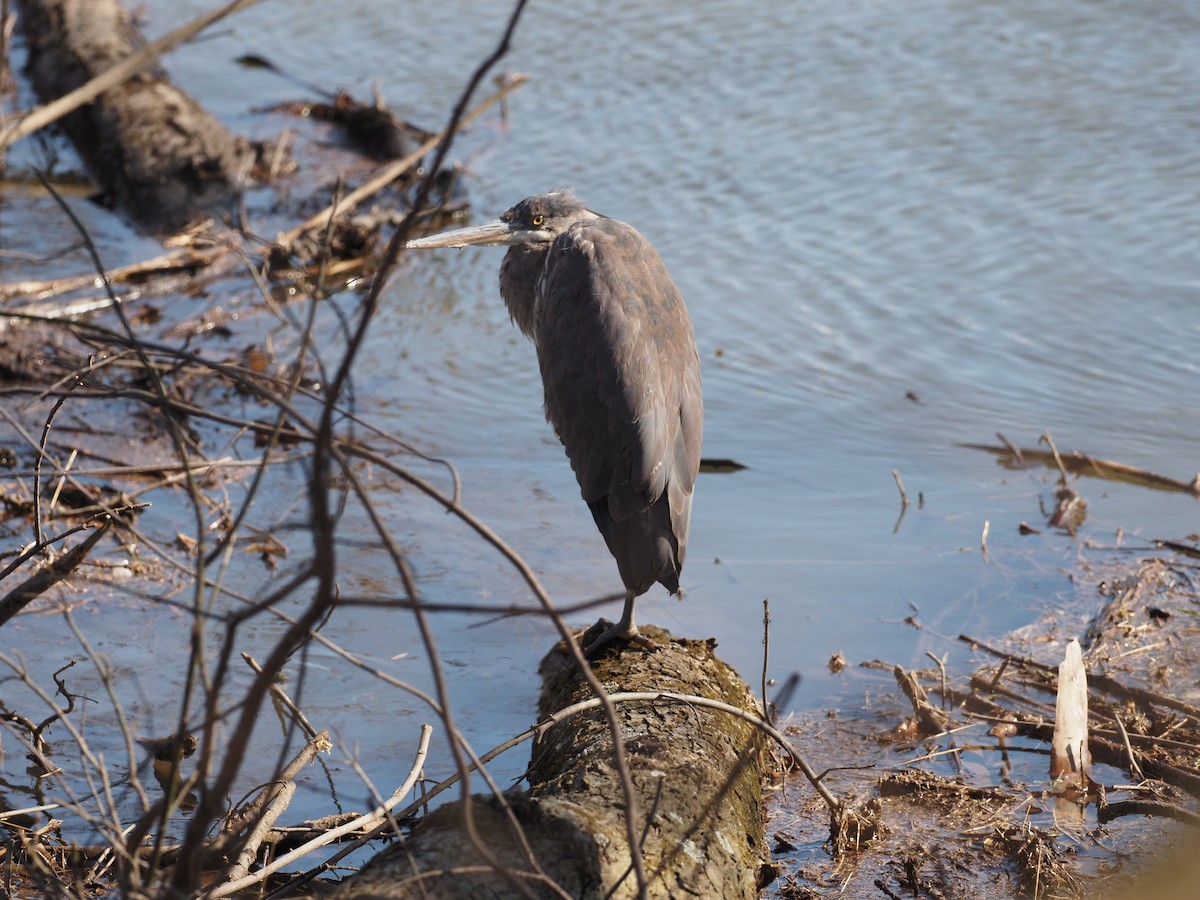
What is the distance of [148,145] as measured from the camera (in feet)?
26.7

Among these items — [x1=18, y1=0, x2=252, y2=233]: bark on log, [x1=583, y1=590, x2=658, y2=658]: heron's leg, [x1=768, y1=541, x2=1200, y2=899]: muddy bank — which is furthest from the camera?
[x1=18, y1=0, x2=252, y2=233]: bark on log

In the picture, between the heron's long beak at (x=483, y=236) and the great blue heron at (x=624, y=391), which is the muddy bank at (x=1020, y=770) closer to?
the great blue heron at (x=624, y=391)

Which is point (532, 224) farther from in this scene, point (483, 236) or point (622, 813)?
point (622, 813)

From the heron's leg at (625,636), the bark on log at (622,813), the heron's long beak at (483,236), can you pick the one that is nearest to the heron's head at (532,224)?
the heron's long beak at (483,236)

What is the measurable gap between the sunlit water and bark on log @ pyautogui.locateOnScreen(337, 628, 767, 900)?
604mm

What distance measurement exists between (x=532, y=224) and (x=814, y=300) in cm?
296

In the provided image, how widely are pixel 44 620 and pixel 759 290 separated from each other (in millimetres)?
4498

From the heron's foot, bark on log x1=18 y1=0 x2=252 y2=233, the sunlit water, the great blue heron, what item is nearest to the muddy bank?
the sunlit water

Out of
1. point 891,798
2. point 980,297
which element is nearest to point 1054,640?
point 891,798

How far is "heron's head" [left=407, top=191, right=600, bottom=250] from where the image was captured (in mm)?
4613

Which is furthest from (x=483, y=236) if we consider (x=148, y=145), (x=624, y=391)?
(x=148, y=145)

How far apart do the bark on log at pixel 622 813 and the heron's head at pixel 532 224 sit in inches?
70.3

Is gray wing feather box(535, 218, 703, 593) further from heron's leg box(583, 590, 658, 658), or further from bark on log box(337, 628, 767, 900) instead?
bark on log box(337, 628, 767, 900)

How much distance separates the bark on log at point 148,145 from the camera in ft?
26.3
